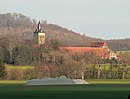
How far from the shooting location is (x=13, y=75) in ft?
379

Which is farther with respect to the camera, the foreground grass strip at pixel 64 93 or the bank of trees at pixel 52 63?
the bank of trees at pixel 52 63

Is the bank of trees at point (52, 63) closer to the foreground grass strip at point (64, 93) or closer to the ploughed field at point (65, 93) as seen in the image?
the ploughed field at point (65, 93)

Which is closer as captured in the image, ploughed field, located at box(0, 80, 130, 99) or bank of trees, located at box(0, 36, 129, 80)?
ploughed field, located at box(0, 80, 130, 99)

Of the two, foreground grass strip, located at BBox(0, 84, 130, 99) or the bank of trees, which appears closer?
foreground grass strip, located at BBox(0, 84, 130, 99)

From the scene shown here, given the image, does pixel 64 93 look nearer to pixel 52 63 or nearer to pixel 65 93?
pixel 65 93

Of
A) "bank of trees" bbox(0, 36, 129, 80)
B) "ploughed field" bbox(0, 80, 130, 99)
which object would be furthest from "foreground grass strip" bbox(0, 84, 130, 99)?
"bank of trees" bbox(0, 36, 129, 80)

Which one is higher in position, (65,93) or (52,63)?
(65,93)

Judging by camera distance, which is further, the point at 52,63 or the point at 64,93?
the point at 52,63

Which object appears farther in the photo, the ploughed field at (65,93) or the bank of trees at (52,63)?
the bank of trees at (52,63)

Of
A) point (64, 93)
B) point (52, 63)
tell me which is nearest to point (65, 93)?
point (64, 93)

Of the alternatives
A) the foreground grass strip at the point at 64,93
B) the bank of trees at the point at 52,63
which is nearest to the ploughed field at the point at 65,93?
the foreground grass strip at the point at 64,93

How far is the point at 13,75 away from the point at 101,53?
51.8 metres

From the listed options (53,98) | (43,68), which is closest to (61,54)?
(43,68)

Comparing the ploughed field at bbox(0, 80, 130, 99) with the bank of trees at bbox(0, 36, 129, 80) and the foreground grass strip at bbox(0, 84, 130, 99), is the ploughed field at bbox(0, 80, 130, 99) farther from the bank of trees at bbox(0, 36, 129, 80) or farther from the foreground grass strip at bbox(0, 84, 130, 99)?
the bank of trees at bbox(0, 36, 129, 80)
